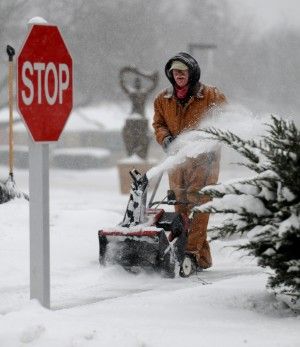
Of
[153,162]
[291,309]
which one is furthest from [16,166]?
[291,309]

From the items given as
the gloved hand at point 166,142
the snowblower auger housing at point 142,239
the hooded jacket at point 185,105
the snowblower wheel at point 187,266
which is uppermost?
the hooded jacket at point 185,105

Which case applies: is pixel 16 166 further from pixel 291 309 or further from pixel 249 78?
pixel 291 309

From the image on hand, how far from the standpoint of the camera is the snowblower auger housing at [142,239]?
768 centimetres

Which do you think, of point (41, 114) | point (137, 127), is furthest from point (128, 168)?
point (41, 114)

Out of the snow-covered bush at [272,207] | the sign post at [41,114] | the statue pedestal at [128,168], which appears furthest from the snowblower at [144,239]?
the statue pedestal at [128,168]

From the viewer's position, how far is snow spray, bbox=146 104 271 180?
24.9ft

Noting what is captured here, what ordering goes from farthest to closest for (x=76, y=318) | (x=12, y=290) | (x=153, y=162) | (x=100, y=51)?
(x=100, y=51), (x=153, y=162), (x=12, y=290), (x=76, y=318)

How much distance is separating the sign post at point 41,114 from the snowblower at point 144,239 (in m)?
2.45

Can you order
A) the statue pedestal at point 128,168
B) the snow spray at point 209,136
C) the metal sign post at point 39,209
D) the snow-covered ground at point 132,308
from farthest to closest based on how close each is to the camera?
the statue pedestal at point 128,168, the snow spray at point 209,136, the metal sign post at point 39,209, the snow-covered ground at point 132,308

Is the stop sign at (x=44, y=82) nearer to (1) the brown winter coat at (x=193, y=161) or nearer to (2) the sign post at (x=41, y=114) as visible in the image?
(2) the sign post at (x=41, y=114)

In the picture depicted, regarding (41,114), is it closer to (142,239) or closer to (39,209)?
(39,209)

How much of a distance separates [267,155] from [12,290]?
286 cm

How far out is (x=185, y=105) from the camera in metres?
8.58

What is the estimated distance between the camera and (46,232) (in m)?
5.21
